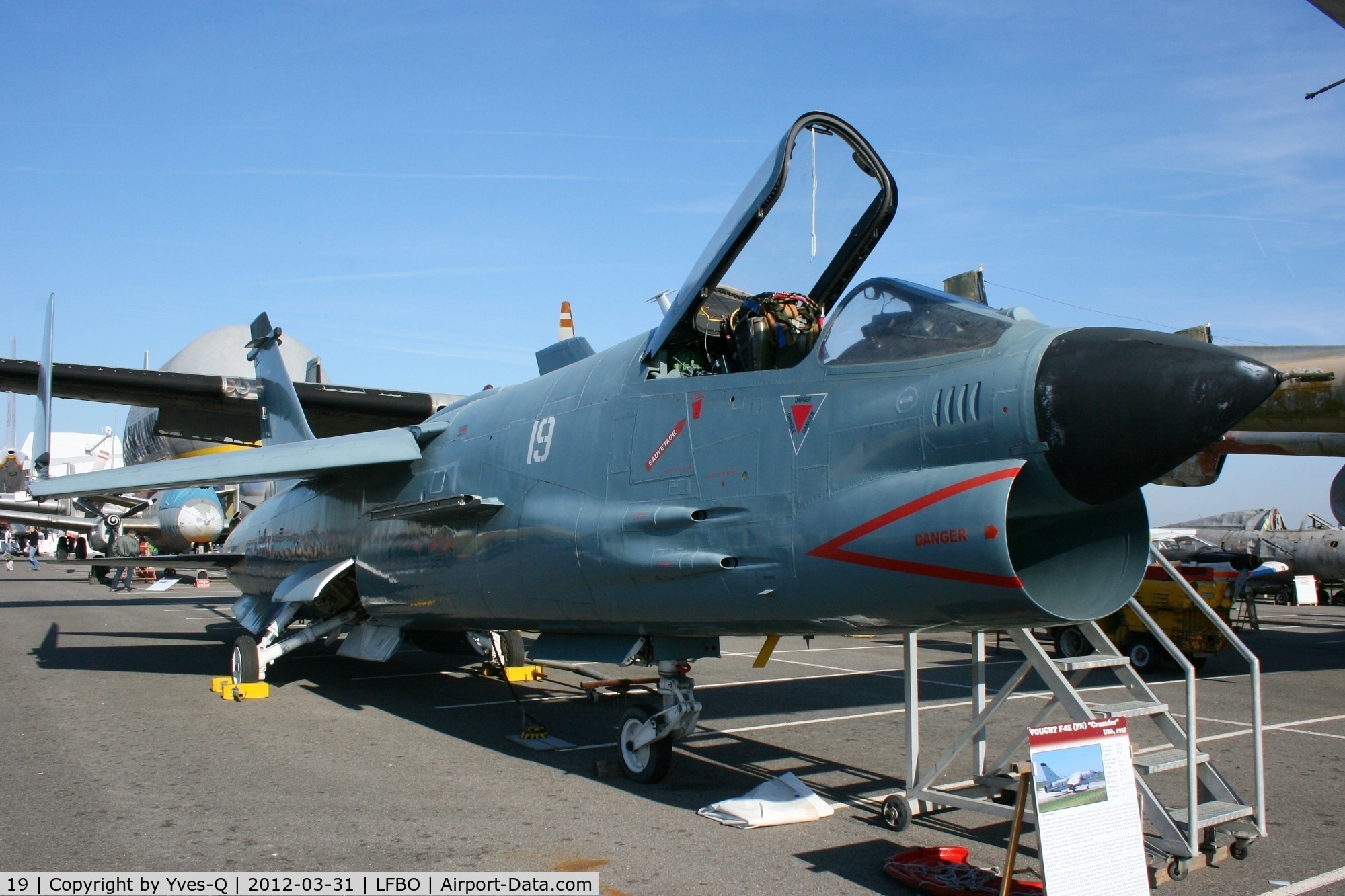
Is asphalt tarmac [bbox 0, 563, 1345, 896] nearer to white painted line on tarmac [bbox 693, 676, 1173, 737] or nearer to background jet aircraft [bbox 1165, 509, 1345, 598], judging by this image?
white painted line on tarmac [bbox 693, 676, 1173, 737]

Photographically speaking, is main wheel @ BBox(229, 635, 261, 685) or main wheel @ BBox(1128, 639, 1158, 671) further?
main wheel @ BBox(1128, 639, 1158, 671)

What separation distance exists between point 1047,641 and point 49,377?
1713 centimetres

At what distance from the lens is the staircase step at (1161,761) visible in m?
4.80

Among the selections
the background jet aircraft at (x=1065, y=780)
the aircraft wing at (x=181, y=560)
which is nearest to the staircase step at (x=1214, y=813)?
the background jet aircraft at (x=1065, y=780)

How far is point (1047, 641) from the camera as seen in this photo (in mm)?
18031

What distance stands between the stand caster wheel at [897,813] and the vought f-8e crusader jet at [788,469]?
109cm

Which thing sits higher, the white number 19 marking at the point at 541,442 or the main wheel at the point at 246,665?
the white number 19 marking at the point at 541,442

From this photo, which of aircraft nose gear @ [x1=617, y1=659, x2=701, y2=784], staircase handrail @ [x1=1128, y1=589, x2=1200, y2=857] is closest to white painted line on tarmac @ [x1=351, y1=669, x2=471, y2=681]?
aircraft nose gear @ [x1=617, y1=659, x2=701, y2=784]

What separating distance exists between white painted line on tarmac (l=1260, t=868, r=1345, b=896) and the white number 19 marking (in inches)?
198

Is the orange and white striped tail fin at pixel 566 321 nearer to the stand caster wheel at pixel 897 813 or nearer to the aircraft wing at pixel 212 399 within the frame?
the aircraft wing at pixel 212 399

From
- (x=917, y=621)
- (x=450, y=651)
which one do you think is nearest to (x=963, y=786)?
(x=917, y=621)

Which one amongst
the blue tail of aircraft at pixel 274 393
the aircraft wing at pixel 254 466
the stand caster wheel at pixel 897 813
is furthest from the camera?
the blue tail of aircraft at pixel 274 393

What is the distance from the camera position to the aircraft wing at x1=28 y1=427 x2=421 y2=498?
28.4 feet

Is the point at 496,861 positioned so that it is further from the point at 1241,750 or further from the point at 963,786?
the point at 1241,750
